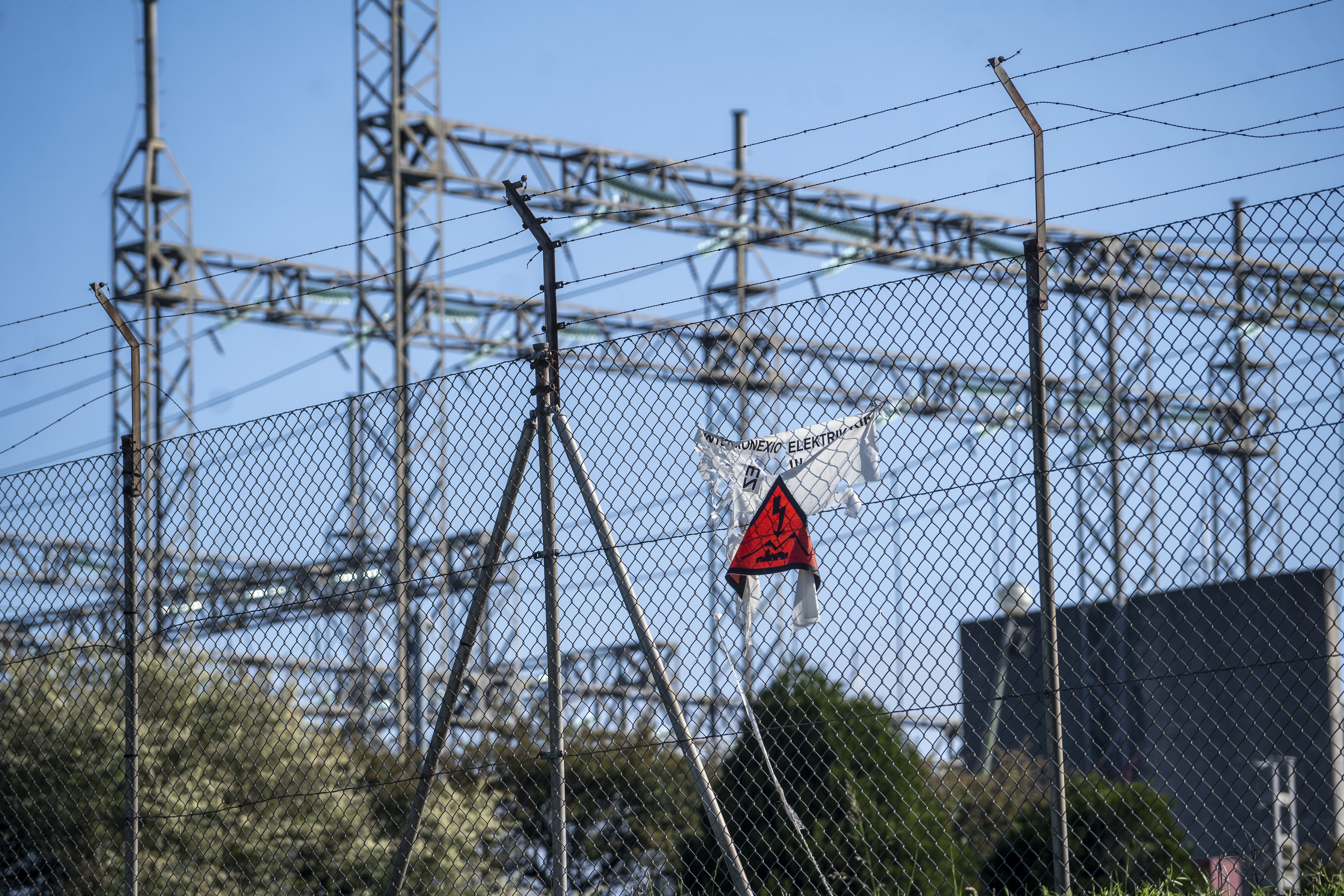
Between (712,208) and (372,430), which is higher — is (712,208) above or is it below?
above

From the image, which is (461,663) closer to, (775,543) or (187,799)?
(775,543)

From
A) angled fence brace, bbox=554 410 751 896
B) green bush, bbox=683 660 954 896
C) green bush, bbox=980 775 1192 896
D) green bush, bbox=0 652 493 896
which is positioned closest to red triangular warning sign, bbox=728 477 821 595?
angled fence brace, bbox=554 410 751 896

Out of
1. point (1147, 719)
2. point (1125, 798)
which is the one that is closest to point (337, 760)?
point (1125, 798)

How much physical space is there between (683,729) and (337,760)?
6.49 meters

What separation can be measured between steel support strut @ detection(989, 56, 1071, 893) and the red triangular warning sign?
2.84 ft

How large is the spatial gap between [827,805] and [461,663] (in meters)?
2.14

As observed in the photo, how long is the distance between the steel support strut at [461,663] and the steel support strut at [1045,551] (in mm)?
2148

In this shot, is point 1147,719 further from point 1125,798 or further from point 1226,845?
point 1125,798

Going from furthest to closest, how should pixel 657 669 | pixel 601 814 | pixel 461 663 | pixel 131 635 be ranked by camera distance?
pixel 601 814, pixel 131 635, pixel 461 663, pixel 657 669

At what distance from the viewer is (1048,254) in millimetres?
5637

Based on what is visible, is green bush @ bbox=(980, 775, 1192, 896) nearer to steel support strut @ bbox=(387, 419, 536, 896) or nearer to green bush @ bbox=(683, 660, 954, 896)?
green bush @ bbox=(683, 660, 954, 896)

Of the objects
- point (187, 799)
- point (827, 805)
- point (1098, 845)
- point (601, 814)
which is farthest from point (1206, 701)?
point (187, 799)

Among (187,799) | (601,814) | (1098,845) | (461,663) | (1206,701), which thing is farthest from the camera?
(1206,701)

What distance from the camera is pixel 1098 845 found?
8.18 metres
